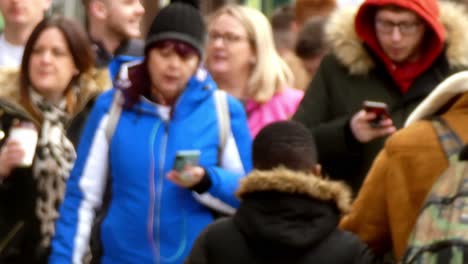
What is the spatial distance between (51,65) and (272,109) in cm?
123

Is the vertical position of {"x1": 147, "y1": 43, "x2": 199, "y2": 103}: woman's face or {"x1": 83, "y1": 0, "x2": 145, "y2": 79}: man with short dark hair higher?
{"x1": 147, "y1": 43, "x2": 199, "y2": 103}: woman's face

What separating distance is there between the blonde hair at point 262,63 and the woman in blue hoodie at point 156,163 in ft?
4.71

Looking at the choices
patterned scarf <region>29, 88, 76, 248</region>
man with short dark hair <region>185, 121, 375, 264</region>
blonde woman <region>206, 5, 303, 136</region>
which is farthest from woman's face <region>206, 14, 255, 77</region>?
man with short dark hair <region>185, 121, 375, 264</region>

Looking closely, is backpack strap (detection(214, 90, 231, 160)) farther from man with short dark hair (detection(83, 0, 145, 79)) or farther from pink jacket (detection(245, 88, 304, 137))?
man with short dark hair (detection(83, 0, 145, 79))

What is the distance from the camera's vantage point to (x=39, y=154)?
374 inches

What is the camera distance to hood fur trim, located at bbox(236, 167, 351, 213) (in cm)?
682

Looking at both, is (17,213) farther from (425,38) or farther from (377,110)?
(425,38)

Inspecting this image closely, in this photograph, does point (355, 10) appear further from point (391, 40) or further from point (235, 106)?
point (235, 106)

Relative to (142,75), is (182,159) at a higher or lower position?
lower

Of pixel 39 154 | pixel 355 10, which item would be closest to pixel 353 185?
pixel 355 10

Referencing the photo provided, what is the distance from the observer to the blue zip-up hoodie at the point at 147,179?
835 centimetres

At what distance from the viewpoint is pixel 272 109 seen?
10.2 meters

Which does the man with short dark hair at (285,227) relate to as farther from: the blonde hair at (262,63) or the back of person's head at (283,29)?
the back of person's head at (283,29)

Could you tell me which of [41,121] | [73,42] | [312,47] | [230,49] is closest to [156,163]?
[41,121]
